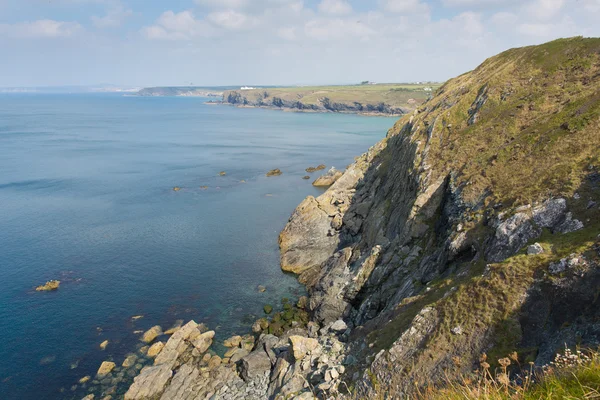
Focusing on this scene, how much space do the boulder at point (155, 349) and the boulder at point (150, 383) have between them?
9.71 feet

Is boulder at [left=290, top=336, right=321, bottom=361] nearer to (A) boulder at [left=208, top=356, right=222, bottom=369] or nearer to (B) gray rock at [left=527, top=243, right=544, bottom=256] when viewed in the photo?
(A) boulder at [left=208, top=356, right=222, bottom=369]

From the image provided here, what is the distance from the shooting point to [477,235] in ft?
97.7

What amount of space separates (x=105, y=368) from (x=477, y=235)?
37.5 m

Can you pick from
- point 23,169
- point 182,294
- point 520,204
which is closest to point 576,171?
point 520,204

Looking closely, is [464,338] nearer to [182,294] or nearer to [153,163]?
[182,294]

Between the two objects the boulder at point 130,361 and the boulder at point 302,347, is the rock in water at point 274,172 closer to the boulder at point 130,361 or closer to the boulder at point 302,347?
the boulder at point 130,361

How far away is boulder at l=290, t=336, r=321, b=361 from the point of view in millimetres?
30562

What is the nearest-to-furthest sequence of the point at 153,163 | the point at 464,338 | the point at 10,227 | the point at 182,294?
1. the point at 464,338
2. the point at 182,294
3. the point at 10,227
4. the point at 153,163

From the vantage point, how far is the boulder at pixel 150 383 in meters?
34.1

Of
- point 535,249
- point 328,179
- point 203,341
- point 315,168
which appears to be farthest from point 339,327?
point 315,168

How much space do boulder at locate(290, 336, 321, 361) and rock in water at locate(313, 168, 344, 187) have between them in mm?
75572

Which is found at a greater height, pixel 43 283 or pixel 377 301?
pixel 377 301

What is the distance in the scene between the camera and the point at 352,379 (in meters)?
24.7

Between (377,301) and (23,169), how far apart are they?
127437 millimetres
